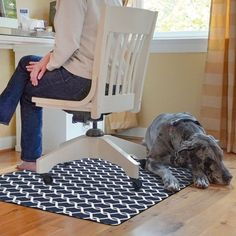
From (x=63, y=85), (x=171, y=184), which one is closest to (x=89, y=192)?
(x=171, y=184)

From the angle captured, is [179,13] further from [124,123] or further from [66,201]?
[66,201]

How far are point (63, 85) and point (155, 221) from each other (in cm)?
78

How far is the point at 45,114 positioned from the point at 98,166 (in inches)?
25.9

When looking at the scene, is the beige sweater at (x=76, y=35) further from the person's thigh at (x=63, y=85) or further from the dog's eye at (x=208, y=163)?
the dog's eye at (x=208, y=163)

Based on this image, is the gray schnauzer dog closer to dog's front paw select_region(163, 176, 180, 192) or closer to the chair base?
dog's front paw select_region(163, 176, 180, 192)

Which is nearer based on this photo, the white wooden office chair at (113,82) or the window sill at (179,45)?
the white wooden office chair at (113,82)

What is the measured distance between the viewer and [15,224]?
1746 mm

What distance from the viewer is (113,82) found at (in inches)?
85.0

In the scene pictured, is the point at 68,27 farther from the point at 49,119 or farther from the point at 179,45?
the point at 179,45

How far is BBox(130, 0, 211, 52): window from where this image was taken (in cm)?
362

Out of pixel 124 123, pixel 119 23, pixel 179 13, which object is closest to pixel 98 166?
pixel 119 23

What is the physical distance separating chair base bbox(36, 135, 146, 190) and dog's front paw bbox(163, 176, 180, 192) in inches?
6.1

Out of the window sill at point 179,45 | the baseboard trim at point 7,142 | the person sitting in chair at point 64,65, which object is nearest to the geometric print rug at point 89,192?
the person sitting in chair at point 64,65

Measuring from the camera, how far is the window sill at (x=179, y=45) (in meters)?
3.56
